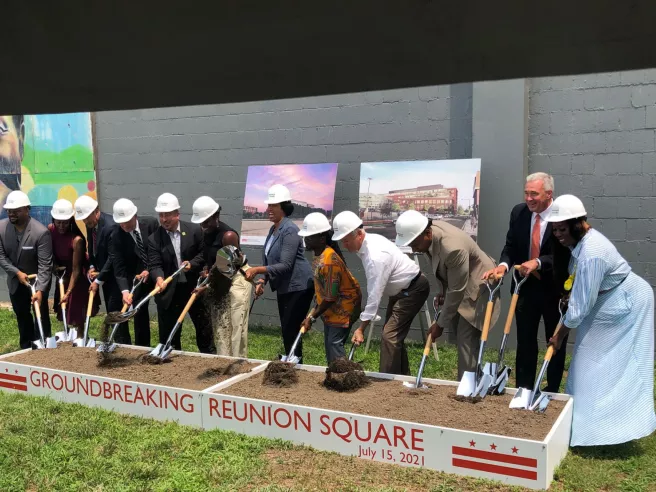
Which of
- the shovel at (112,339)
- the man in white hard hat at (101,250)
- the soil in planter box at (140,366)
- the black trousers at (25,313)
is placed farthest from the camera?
the black trousers at (25,313)

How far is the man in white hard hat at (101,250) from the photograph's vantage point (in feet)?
17.6

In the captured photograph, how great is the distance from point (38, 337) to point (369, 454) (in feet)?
14.1

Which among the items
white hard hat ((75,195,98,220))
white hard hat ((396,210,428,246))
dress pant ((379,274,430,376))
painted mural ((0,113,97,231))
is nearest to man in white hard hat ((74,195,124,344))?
white hard hat ((75,195,98,220))

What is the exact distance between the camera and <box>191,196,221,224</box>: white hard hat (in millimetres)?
4762

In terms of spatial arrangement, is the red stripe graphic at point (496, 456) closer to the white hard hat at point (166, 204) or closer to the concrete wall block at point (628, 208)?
the white hard hat at point (166, 204)

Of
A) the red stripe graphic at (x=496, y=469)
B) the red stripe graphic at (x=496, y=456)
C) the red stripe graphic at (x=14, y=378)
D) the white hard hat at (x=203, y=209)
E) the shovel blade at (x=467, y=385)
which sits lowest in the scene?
the red stripe graphic at (x=14, y=378)

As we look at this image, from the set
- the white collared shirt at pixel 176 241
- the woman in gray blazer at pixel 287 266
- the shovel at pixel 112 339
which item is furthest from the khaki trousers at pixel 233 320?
the shovel at pixel 112 339

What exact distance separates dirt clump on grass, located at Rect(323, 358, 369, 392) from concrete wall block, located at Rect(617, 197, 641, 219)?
3140 millimetres

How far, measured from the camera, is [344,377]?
3824 mm

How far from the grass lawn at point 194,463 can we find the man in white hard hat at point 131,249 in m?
1.35

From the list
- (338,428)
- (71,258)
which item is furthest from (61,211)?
(338,428)

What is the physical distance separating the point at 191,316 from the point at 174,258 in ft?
1.83

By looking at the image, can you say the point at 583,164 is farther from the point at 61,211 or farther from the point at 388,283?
the point at 61,211

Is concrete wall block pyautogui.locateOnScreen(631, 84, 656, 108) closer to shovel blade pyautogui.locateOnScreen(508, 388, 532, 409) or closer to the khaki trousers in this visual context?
shovel blade pyautogui.locateOnScreen(508, 388, 532, 409)
